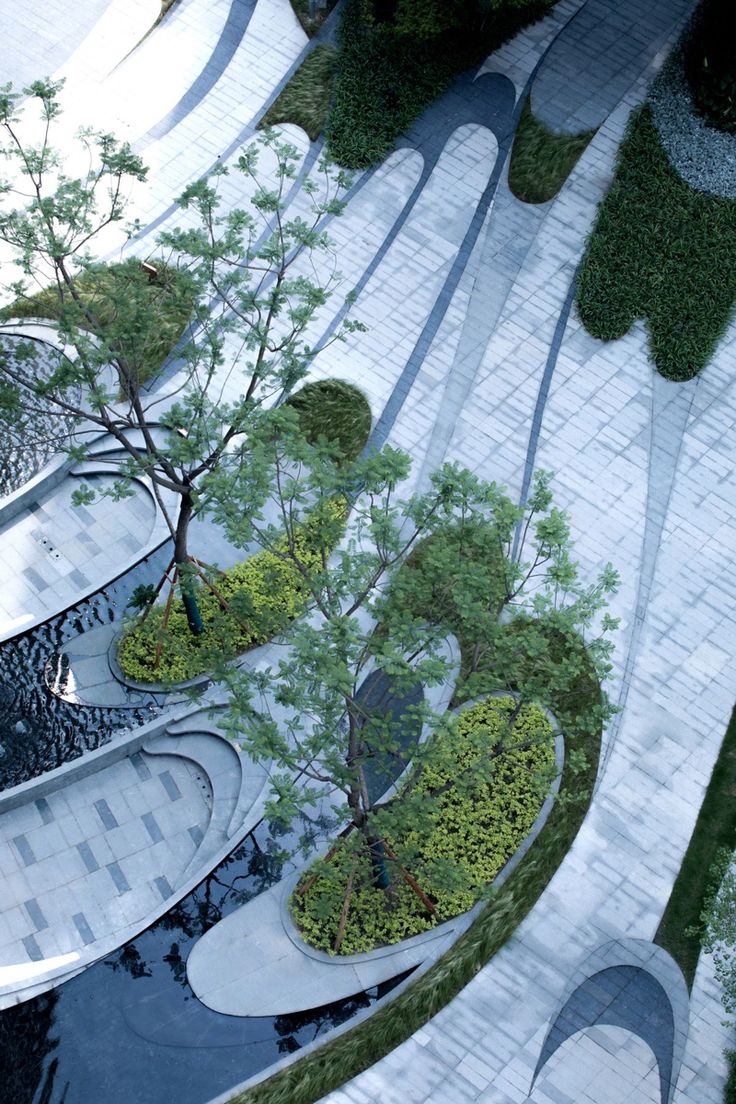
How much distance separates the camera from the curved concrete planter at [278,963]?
74.0ft

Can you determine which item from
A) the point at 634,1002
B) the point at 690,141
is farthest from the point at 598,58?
the point at 634,1002

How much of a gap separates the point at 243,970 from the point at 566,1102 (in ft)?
17.5

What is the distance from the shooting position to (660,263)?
32.7 m

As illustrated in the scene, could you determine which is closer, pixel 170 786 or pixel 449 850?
pixel 449 850

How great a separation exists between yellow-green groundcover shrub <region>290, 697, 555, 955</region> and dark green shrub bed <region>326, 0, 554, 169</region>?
14.6 meters

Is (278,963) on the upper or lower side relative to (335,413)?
lower

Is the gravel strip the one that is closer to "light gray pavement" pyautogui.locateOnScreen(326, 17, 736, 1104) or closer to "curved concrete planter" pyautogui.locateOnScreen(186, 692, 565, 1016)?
"light gray pavement" pyautogui.locateOnScreen(326, 17, 736, 1104)

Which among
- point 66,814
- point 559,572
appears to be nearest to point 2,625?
point 66,814

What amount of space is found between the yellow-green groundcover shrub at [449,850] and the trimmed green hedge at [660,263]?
10.2 meters

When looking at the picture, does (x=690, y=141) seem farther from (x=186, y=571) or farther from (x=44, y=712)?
(x=44, y=712)

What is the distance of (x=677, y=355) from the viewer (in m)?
31.6

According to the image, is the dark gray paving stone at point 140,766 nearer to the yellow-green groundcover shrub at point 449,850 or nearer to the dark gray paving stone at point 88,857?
the dark gray paving stone at point 88,857

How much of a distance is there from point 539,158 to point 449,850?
17.3 m

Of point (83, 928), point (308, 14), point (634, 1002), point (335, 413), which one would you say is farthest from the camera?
point (308, 14)
